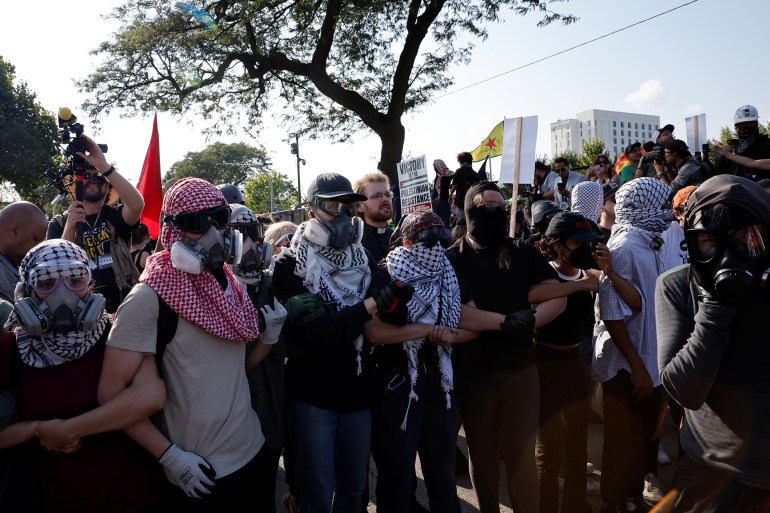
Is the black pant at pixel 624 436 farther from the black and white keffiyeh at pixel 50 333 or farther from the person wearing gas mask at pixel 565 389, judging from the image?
the black and white keffiyeh at pixel 50 333

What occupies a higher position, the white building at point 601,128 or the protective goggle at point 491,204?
the white building at point 601,128

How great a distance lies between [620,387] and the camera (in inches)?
139

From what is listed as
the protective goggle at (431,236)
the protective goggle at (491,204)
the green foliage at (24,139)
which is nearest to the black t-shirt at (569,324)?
the protective goggle at (491,204)

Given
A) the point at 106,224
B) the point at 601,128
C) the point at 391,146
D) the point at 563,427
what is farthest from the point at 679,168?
the point at 601,128

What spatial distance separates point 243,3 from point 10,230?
13215 mm

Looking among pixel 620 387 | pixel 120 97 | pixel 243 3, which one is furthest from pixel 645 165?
pixel 120 97

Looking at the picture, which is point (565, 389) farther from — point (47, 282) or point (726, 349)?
point (47, 282)

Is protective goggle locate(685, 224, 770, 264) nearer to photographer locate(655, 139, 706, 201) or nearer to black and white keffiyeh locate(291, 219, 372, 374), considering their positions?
black and white keffiyeh locate(291, 219, 372, 374)

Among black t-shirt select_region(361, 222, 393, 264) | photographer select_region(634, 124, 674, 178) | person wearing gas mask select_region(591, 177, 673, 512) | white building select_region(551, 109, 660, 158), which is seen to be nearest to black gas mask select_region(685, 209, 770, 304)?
person wearing gas mask select_region(591, 177, 673, 512)

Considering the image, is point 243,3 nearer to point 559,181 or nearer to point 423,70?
point 423,70

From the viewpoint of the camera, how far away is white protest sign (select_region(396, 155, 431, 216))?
632cm

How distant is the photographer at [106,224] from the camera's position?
13.4ft

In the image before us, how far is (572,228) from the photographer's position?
351 cm

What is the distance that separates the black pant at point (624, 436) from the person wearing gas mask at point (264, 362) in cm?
194
